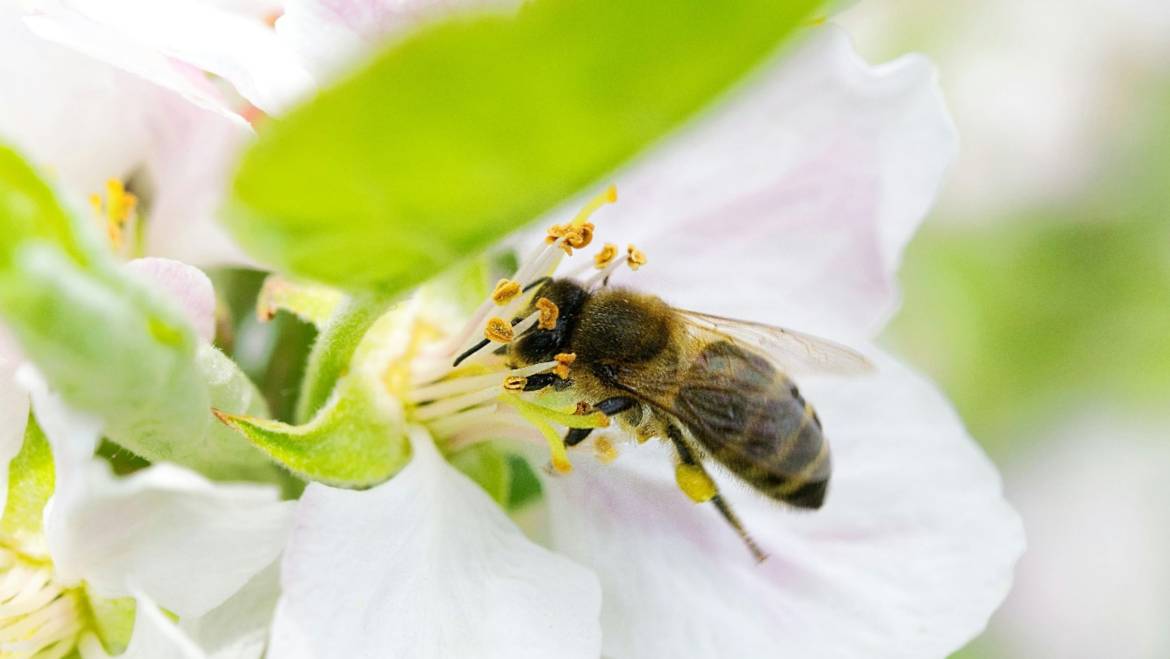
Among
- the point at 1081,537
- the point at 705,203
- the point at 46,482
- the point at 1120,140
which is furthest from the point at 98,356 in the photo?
the point at 1081,537

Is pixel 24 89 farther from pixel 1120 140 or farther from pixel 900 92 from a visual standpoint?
pixel 1120 140

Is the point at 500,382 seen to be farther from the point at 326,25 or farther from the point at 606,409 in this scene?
the point at 326,25

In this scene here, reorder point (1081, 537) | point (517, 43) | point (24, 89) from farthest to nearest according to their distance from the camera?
point (1081, 537), point (24, 89), point (517, 43)

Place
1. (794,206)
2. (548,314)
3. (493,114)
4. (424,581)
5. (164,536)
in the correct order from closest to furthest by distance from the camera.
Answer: (493,114)
(164,536)
(424,581)
(548,314)
(794,206)

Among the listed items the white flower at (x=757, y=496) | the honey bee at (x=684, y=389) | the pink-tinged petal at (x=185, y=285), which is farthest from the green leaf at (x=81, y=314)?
the honey bee at (x=684, y=389)

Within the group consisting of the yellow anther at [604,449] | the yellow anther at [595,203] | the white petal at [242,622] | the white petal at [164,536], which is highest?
the white petal at [164,536]

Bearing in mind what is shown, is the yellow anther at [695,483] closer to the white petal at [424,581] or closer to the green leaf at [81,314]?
the white petal at [424,581]

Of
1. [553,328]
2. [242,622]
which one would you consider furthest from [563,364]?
[242,622]
